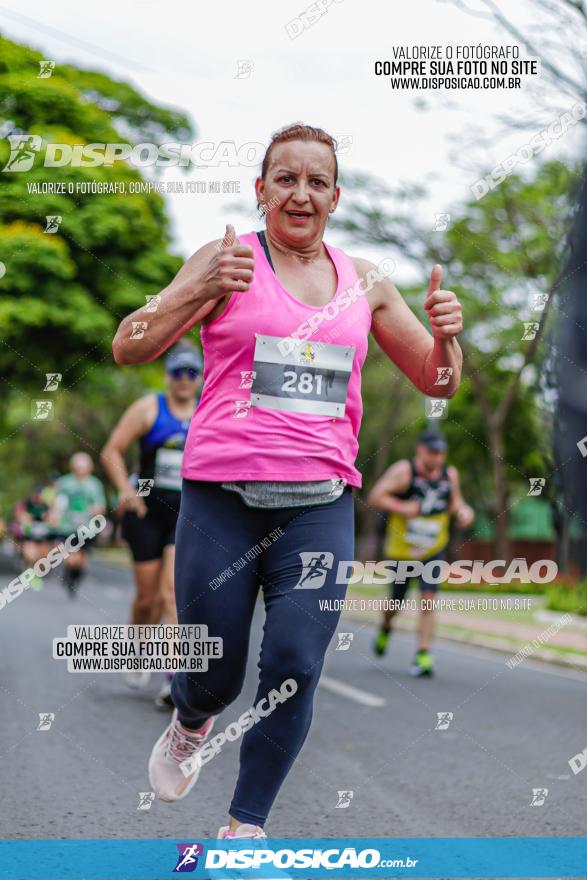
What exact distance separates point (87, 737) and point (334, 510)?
3.01 meters

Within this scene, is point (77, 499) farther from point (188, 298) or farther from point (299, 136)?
point (188, 298)

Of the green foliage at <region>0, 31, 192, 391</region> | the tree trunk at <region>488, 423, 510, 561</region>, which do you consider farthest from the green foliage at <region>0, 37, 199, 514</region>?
the tree trunk at <region>488, 423, 510, 561</region>

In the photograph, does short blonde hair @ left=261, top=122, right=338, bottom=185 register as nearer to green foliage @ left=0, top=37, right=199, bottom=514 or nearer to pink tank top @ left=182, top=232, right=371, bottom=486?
pink tank top @ left=182, top=232, right=371, bottom=486

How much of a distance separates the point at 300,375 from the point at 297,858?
1258 millimetres

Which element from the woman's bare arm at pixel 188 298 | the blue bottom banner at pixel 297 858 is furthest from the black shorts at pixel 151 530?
the woman's bare arm at pixel 188 298

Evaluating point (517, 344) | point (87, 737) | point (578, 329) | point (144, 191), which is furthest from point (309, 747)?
point (517, 344)

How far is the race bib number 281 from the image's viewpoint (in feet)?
10.3

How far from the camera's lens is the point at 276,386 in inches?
125

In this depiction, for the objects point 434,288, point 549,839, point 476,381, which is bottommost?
point 549,839

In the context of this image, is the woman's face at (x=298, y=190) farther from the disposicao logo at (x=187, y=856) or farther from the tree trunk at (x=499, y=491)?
the tree trunk at (x=499, y=491)

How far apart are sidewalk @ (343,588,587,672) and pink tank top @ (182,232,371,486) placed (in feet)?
19.3

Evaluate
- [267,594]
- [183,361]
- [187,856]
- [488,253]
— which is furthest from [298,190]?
[488,253]

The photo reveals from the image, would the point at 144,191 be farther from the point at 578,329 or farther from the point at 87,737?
the point at 578,329

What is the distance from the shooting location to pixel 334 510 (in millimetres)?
3244
